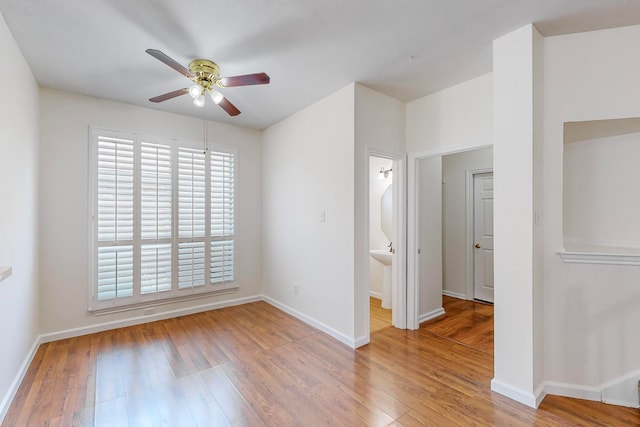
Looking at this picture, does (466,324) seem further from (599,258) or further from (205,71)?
(205,71)

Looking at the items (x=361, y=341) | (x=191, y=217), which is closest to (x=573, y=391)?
(x=361, y=341)

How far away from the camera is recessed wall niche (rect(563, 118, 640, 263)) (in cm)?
221

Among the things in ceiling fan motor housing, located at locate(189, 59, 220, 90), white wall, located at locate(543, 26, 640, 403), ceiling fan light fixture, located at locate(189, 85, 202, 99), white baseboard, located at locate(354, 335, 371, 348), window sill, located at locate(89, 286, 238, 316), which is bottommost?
white baseboard, located at locate(354, 335, 371, 348)

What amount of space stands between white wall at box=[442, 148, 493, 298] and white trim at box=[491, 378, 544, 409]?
8.69 feet

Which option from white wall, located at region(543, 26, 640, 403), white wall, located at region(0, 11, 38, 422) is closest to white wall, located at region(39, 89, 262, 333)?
white wall, located at region(0, 11, 38, 422)

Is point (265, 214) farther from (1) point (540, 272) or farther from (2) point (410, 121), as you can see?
(1) point (540, 272)

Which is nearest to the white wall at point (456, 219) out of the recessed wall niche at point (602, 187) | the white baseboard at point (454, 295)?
the white baseboard at point (454, 295)

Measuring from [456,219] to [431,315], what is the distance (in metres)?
1.79

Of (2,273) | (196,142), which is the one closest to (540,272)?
(2,273)

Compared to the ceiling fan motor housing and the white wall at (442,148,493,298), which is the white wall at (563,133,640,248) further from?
the ceiling fan motor housing

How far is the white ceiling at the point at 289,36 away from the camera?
1898 millimetres

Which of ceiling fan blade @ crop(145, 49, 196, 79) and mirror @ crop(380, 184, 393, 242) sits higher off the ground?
ceiling fan blade @ crop(145, 49, 196, 79)

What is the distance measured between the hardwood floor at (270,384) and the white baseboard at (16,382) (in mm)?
46

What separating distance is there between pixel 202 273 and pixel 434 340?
10.1 feet
